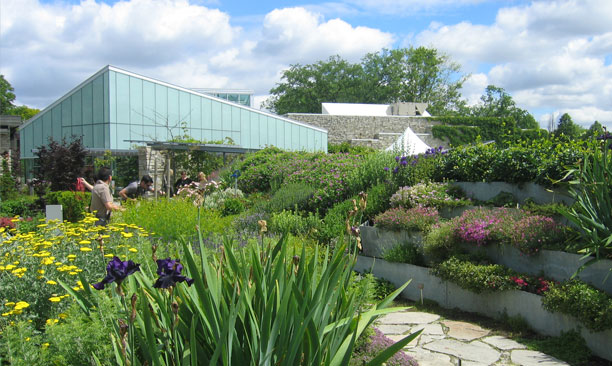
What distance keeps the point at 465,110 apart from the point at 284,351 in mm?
51124

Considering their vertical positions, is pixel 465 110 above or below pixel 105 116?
above

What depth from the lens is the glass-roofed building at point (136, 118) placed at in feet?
69.7

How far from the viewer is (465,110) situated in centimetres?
4984

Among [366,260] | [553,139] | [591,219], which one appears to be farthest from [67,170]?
[591,219]

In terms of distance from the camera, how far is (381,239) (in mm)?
6676

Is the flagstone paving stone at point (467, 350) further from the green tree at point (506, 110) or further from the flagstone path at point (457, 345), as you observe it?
the green tree at point (506, 110)

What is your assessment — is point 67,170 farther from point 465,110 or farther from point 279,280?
point 465,110

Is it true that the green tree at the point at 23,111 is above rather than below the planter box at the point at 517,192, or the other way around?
above

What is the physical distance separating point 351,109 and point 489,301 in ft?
116

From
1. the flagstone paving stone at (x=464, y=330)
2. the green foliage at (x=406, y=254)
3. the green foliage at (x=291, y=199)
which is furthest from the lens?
the green foliage at (x=291, y=199)

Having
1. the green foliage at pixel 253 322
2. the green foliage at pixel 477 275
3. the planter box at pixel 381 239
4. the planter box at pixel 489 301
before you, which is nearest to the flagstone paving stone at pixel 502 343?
the planter box at pixel 489 301

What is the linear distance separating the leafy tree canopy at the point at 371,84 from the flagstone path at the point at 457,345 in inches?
1829

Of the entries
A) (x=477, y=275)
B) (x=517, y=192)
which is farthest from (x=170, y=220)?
(x=517, y=192)

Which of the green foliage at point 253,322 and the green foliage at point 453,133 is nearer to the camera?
the green foliage at point 253,322
